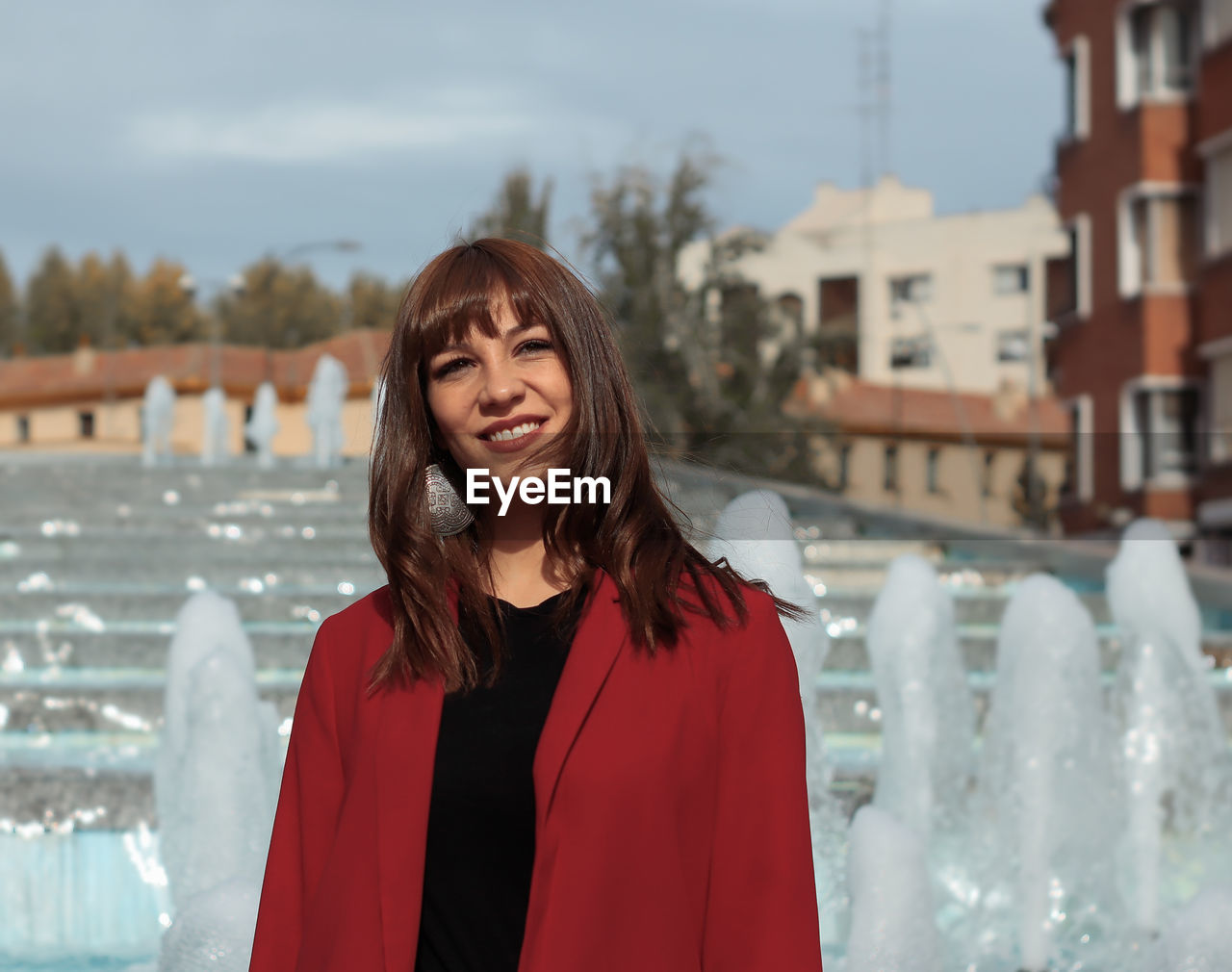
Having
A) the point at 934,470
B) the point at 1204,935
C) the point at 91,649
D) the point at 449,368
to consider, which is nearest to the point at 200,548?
the point at 91,649

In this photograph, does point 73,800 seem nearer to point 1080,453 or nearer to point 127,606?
point 127,606

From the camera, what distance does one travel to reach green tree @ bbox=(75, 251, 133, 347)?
69.3 m

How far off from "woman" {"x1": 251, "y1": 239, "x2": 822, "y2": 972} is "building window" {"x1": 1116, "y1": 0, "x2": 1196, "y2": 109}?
27.0 meters

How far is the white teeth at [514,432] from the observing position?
154 centimetres

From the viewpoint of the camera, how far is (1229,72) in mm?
23922

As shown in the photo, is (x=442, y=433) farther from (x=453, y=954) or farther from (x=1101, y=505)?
(x=1101, y=505)

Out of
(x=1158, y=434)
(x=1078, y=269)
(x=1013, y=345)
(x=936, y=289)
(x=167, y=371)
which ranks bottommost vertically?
(x=1158, y=434)

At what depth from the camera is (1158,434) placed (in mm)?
24703

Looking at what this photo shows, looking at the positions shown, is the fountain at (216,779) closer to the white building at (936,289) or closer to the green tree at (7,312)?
the white building at (936,289)

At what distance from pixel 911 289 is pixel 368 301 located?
2995 centimetres

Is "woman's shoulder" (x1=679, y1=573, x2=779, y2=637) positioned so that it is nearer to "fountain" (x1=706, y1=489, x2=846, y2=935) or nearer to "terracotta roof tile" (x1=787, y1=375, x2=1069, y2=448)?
"fountain" (x1=706, y1=489, x2=846, y2=935)

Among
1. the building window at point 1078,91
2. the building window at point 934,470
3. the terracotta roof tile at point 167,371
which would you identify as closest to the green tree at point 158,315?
the terracotta roof tile at point 167,371

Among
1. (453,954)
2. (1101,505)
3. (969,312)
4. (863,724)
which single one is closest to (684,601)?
(453,954)

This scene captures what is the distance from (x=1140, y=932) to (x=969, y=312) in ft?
153
